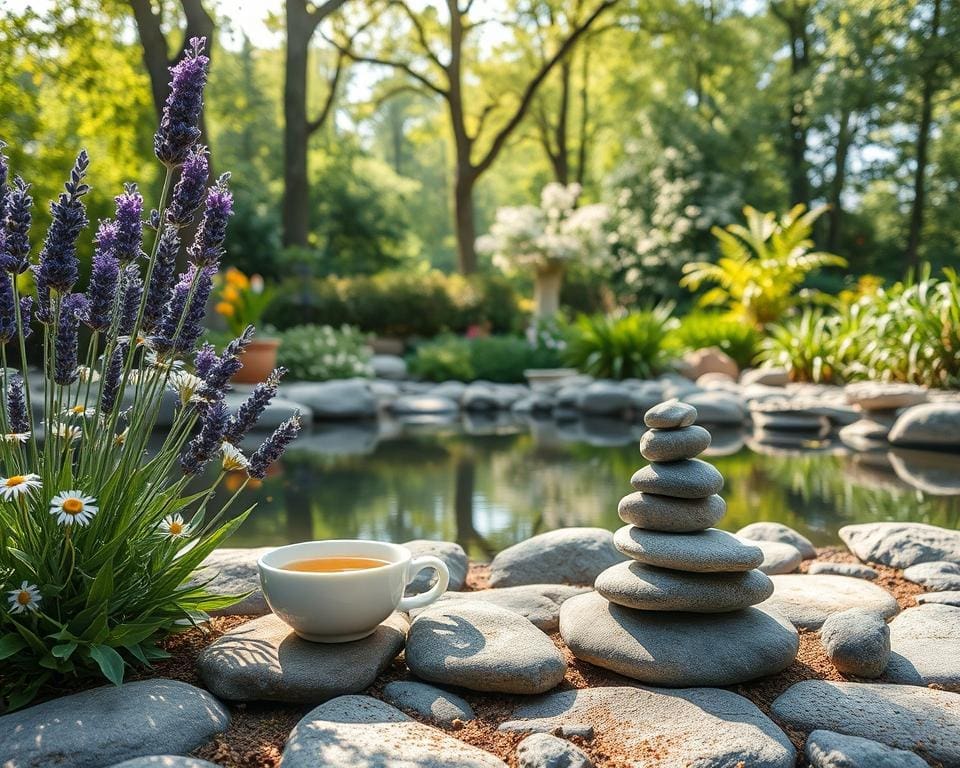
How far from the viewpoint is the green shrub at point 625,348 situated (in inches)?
472

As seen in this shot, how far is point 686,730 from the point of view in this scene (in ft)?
6.17

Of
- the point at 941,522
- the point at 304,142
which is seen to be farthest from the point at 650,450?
the point at 304,142

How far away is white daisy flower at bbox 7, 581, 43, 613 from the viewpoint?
1.79m

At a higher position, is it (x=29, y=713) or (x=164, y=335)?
(x=164, y=335)

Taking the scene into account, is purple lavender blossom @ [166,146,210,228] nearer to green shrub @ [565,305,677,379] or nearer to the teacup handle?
the teacup handle

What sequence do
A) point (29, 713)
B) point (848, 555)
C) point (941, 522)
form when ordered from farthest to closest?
point (941, 522), point (848, 555), point (29, 713)

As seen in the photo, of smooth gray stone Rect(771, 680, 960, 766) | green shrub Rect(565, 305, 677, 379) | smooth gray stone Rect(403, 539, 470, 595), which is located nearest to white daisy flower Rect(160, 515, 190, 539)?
smooth gray stone Rect(403, 539, 470, 595)

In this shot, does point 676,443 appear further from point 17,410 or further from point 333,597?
point 17,410

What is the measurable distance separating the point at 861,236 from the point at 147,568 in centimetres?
2265

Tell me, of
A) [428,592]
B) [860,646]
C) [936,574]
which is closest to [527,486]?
[936,574]

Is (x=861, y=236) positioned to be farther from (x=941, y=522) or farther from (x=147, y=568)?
(x=147, y=568)

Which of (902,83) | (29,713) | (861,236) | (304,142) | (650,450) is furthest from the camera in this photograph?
(861,236)

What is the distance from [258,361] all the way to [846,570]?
825 cm

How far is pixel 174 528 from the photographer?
2086 mm
